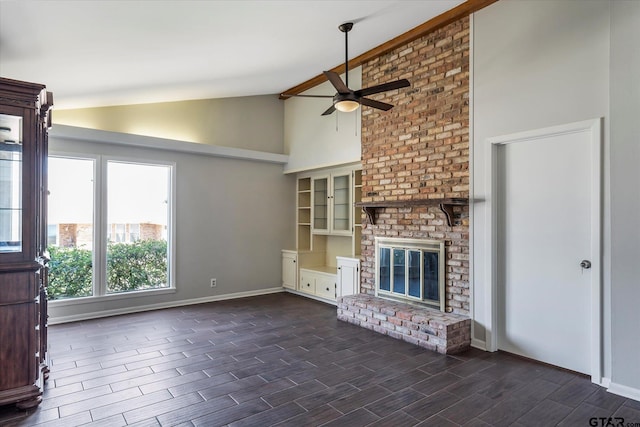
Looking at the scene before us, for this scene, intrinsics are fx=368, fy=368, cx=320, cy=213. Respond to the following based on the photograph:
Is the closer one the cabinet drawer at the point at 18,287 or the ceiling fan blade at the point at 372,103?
the cabinet drawer at the point at 18,287

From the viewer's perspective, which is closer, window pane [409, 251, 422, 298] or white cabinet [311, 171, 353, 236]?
window pane [409, 251, 422, 298]

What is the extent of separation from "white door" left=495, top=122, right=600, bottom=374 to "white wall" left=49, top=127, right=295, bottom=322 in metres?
4.02

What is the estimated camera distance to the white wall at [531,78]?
3.10 metres

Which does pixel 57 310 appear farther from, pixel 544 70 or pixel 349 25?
pixel 544 70

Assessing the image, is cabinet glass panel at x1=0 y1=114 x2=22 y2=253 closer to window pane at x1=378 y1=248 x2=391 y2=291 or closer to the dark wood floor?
the dark wood floor

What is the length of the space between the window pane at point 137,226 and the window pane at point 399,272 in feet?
11.4

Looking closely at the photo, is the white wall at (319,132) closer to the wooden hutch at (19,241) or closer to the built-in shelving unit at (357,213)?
the built-in shelving unit at (357,213)

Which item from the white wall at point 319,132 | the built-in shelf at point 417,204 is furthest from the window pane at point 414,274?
the white wall at point 319,132

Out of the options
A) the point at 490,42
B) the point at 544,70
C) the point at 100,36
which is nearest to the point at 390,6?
the point at 490,42

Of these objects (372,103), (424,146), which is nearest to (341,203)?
(424,146)

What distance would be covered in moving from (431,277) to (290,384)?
7.06 feet

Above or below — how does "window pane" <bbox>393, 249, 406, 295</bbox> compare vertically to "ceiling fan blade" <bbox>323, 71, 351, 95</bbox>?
below

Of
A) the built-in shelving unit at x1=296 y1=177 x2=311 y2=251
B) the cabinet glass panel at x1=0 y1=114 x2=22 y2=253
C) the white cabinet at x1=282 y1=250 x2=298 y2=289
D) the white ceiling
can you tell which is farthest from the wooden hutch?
the built-in shelving unit at x1=296 y1=177 x2=311 y2=251

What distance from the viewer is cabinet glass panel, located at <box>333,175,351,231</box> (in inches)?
235
